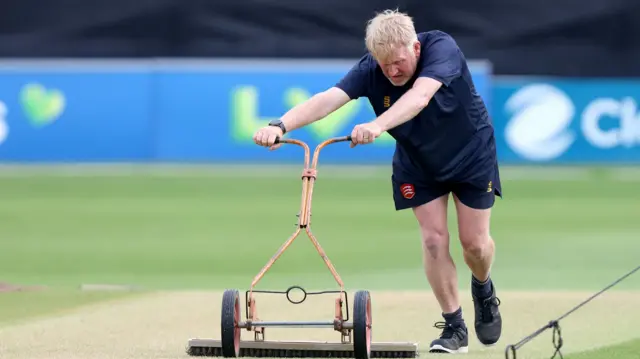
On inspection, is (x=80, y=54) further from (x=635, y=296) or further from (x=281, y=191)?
(x=635, y=296)

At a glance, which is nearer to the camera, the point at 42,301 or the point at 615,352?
the point at 615,352

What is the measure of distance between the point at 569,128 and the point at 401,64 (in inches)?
533

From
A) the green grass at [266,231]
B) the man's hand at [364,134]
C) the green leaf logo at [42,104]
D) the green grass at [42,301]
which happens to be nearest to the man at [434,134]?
the man's hand at [364,134]

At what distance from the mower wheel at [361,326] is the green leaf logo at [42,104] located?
14039 millimetres

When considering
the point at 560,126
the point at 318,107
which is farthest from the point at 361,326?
the point at 560,126

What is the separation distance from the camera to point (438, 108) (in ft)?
24.2

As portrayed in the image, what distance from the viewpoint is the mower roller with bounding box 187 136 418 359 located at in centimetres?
696

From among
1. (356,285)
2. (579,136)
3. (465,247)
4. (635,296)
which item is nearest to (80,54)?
(579,136)

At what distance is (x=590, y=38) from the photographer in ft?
68.8

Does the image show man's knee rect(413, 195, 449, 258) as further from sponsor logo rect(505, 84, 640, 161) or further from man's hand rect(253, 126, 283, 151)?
sponsor logo rect(505, 84, 640, 161)

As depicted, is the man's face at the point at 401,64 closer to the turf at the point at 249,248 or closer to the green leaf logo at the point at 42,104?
the turf at the point at 249,248

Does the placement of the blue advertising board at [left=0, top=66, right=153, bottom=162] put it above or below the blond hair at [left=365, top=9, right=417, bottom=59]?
above

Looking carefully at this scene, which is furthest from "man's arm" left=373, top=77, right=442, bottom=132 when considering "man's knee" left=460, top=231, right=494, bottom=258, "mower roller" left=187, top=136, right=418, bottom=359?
"man's knee" left=460, top=231, right=494, bottom=258

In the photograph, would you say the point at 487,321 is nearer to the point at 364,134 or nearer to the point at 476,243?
the point at 476,243
